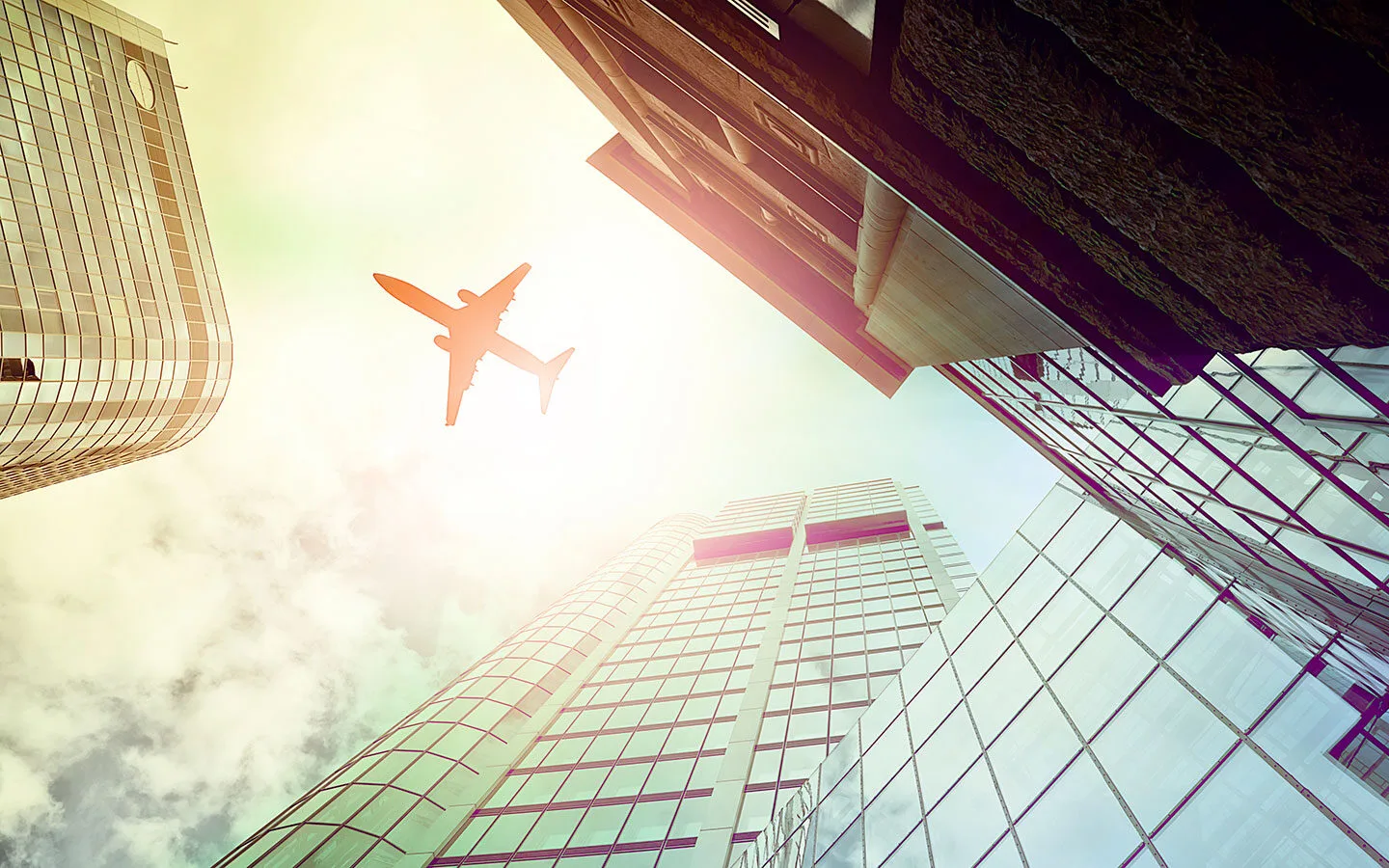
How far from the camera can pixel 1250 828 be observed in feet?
20.0

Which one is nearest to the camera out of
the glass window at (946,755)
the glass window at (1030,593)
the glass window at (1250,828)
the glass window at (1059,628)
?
the glass window at (1250,828)

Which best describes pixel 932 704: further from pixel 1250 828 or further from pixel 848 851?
pixel 1250 828

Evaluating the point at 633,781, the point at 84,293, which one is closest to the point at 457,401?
the point at 633,781

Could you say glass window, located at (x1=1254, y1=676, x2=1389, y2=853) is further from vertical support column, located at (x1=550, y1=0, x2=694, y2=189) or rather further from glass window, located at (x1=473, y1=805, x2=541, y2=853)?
glass window, located at (x1=473, y1=805, x2=541, y2=853)

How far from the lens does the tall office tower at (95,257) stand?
37.6m

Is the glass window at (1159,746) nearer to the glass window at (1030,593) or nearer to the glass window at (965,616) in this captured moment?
the glass window at (1030,593)

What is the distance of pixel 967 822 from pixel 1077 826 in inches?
80.1

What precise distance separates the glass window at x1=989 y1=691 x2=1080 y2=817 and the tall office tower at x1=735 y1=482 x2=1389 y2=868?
0.10 feet

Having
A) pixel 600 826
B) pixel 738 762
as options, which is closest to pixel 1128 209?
pixel 738 762

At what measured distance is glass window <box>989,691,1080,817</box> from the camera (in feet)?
29.1

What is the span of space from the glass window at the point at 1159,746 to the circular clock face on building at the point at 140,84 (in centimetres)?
7623

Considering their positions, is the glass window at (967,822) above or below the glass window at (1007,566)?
below

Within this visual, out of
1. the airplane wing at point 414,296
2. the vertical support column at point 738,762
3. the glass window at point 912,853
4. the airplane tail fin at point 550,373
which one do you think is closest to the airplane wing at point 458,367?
the airplane wing at point 414,296

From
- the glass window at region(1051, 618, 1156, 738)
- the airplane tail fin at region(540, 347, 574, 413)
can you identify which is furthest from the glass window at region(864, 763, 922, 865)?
the airplane tail fin at region(540, 347, 574, 413)
